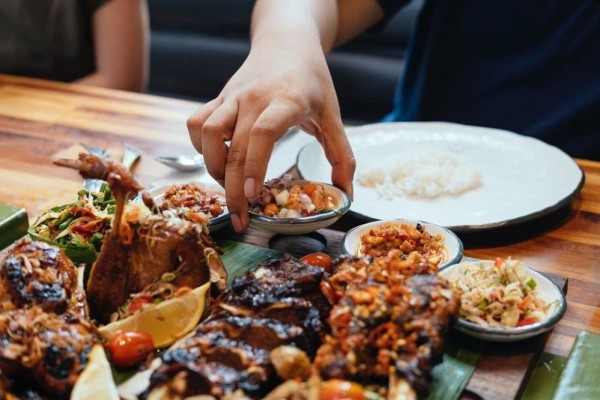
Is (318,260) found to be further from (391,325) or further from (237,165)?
→ (391,325)

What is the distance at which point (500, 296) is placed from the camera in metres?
2.13

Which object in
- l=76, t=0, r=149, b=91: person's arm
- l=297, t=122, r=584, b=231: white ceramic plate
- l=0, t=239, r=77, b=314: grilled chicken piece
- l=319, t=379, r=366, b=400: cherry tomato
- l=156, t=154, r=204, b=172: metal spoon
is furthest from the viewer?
l=76, t=0, r=149, b=91: person's arm

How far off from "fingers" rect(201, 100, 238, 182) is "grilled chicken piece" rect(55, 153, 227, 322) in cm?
41

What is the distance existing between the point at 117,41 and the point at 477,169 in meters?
2.86

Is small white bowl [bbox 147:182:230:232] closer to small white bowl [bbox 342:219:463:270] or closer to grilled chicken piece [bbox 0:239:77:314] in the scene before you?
small white bowl [bbox 342:219:463:270]

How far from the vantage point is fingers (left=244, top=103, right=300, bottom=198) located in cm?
246

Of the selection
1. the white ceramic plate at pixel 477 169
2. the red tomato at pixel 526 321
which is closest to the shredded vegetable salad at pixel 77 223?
the white ceramic plate at pixel 477 169

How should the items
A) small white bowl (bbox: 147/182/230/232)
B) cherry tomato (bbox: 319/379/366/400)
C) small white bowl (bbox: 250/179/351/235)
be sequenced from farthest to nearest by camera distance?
small white bowl (bbox: 147/182/230/232)
small white bowl (bbox: 250/179/351/235)
cherry tomato (bbox: 319/379/366/400)

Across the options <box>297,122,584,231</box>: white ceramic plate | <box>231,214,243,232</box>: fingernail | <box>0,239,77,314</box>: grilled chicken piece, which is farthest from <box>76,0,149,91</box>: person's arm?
<box>0,239,77,314</box>: grilled chicken piece

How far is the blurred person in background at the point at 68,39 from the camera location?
504cm

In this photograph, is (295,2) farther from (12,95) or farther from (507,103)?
(12,95)

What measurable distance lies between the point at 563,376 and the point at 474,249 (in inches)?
31.3

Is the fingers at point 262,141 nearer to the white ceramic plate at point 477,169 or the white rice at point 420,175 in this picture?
the white ceramic plate at point 477,169

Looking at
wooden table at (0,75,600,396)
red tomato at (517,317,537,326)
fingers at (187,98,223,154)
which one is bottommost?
wooden table at (0,75,600,396)
